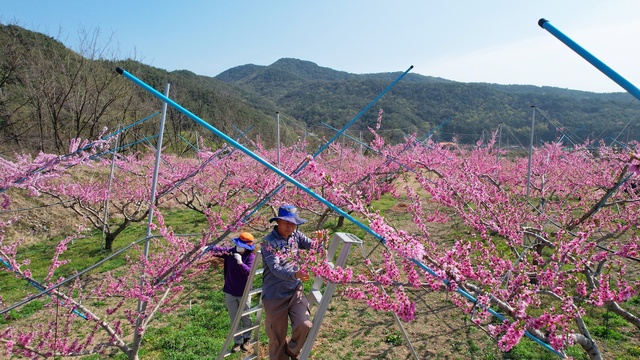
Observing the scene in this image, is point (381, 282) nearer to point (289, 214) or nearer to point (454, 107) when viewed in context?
point (289, 214)

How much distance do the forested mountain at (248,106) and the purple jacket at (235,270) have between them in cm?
454

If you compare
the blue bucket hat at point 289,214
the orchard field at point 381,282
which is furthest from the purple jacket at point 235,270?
the blue bucket hat at point 289,214

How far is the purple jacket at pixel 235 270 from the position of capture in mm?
4465

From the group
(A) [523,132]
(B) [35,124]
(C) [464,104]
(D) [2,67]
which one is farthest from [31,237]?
(C) [464,104]

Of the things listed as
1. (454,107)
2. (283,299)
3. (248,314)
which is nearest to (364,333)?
(248,314)

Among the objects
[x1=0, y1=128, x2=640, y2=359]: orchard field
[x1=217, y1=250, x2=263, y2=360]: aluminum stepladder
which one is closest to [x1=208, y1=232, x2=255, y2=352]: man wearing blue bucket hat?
[x1=217, y1=250, x2=263, y2=360]: aluminum stepladder

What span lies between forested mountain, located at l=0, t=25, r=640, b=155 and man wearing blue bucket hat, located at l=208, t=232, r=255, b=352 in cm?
452

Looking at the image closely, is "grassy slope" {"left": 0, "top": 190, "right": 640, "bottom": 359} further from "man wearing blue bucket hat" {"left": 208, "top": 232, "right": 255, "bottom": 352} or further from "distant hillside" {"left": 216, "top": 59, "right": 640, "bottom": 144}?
"distant hillside" {"left": 216, "top": 59, "right": 640, "bottom": 144}

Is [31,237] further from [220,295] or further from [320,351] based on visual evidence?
[320,351]

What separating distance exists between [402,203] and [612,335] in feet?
31.3

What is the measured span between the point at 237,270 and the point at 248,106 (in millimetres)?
53780

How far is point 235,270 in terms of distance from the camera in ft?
14.8

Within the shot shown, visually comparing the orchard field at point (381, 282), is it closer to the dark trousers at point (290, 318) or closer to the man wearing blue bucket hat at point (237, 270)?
the man wearing blue bucket hat at point (237, 270)

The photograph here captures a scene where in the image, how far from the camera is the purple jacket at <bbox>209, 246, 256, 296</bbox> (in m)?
4.46
